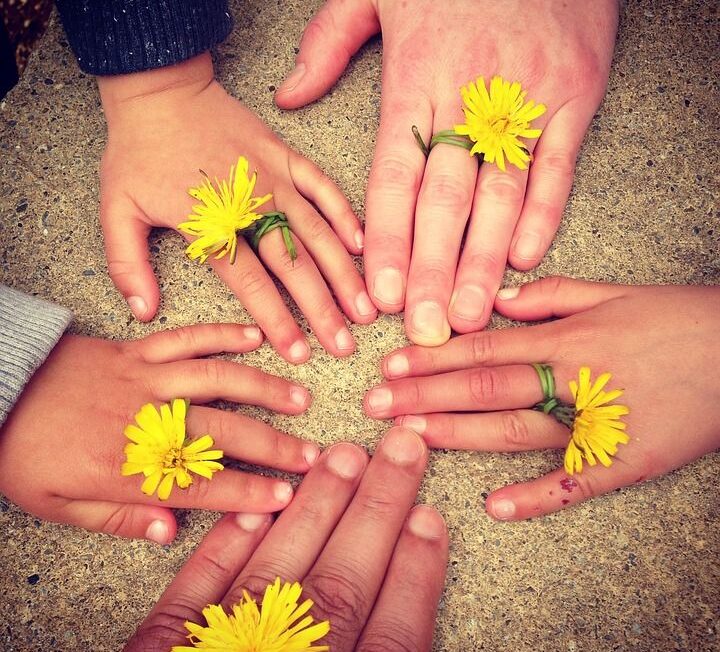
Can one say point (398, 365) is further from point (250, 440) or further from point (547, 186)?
point (547, 186)

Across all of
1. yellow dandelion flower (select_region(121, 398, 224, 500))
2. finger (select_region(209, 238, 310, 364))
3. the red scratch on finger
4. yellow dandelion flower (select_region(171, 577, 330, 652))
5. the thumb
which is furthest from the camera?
the thumb

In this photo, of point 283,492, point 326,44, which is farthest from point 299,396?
point 326,44

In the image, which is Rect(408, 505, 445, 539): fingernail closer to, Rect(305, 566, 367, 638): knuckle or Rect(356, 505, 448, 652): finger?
Rect(356, 505, 448, 652): finger

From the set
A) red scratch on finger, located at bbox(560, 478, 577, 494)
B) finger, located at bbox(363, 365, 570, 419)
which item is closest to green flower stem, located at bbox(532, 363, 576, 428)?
finger, located at bbox(363, 365, 570, 419)

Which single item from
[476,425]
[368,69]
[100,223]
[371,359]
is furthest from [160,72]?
[476,425]

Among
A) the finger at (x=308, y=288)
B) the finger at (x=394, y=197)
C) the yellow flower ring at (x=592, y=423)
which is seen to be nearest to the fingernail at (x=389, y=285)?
the finger at (x=394, y=197)

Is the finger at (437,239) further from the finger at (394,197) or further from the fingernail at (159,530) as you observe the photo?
the fingernail at (159,530)

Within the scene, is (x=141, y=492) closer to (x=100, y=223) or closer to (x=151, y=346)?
(x=151, y=346)
